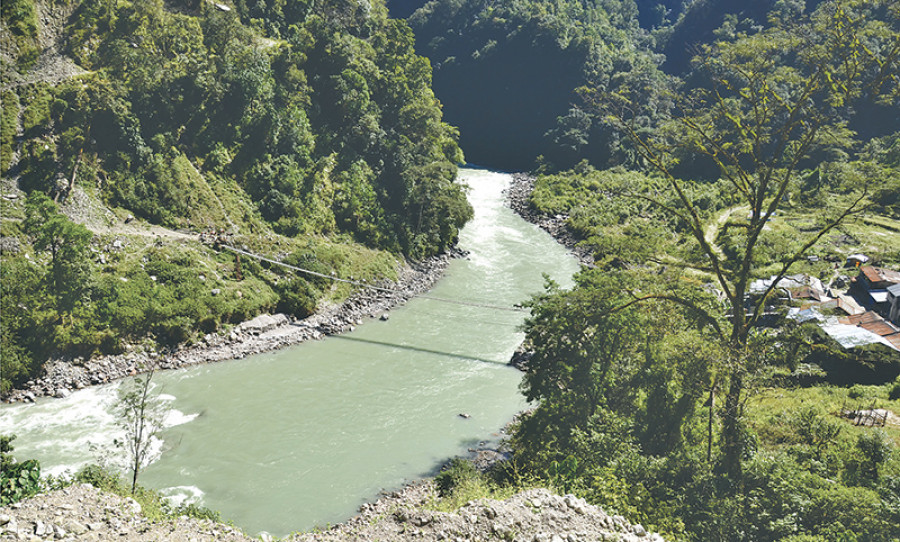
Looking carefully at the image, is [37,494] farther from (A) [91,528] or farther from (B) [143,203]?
(B) [143,203]

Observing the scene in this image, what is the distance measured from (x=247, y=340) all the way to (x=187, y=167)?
9.83 m

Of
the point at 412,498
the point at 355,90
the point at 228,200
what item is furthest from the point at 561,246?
the point at 412,498

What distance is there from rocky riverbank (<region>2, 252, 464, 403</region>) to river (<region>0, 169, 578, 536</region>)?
→ 0.46 m

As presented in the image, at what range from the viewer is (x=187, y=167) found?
28.3 metres

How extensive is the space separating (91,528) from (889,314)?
96.4ft

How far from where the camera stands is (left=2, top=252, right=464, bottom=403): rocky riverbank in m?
19.0

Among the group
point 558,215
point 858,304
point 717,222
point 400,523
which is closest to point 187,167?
point 400,523

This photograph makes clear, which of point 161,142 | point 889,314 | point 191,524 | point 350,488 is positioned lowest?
point 350,488

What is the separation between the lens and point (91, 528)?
27.5 ft

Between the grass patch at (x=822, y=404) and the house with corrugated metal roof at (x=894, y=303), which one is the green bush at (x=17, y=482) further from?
the house with corrugated metal roof at (x=894, y=303)

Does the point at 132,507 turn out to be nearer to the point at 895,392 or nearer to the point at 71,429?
the point at 71,429

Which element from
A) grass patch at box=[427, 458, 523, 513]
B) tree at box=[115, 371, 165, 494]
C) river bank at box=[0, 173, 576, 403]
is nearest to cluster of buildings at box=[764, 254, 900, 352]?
river bank at box=[0, 173, 576, 403]

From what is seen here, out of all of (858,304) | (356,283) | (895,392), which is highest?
(858,304)

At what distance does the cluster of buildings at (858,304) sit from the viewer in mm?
20734
